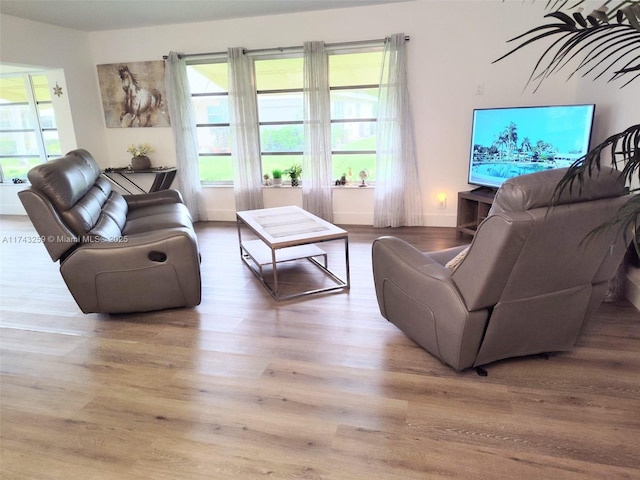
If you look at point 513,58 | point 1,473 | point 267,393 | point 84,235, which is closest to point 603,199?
point 267,393

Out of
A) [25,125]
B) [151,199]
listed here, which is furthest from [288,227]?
[25,125]

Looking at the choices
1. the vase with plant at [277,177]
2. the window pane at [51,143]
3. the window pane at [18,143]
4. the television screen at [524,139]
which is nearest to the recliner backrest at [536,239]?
the television screen at [524,139]

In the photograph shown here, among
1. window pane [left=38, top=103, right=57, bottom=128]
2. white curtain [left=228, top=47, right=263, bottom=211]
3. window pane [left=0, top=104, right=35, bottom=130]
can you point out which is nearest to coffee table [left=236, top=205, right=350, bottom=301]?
white curtain [left=228, top=47, right=263, bottom=211]

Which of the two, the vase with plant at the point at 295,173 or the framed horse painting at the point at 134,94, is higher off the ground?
the framed horse painting at the point at 134,94

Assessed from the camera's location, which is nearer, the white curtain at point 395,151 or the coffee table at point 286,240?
the coffee table at point 286,240

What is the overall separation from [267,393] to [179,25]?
4.69 meters

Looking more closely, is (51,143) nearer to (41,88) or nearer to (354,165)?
(41,88)

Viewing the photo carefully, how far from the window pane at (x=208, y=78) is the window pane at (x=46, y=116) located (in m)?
2.24

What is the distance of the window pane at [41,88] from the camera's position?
19.2 feet

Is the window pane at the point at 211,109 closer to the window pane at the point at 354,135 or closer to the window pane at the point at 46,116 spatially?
the window pane at the point at 354,135

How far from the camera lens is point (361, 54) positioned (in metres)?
4.79

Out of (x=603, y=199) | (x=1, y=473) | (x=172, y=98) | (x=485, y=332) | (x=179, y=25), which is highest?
(x=179, y=25)

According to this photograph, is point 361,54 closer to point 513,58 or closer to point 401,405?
point 513,58

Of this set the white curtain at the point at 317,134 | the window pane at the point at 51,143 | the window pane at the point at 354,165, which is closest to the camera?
the white curtain at the point at 317,134
